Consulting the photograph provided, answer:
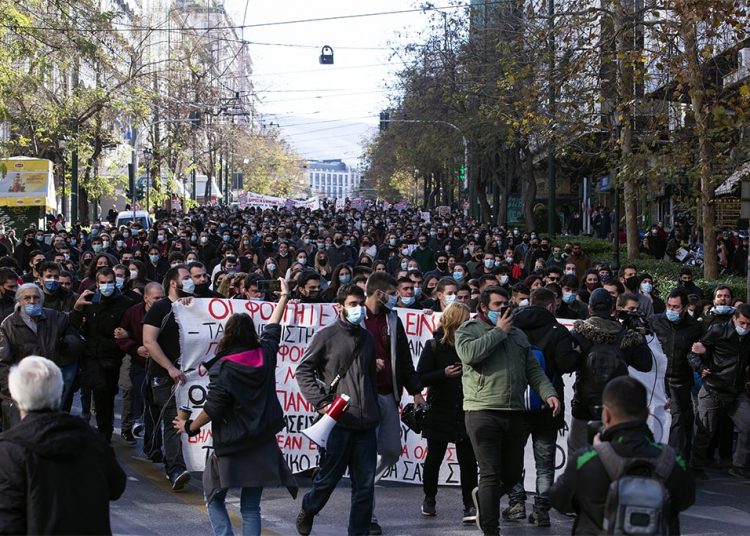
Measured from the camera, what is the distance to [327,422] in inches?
291

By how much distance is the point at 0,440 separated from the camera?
4.62 meters

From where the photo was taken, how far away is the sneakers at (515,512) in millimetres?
8508

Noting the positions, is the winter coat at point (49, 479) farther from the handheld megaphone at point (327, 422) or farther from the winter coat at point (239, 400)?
the handheld megaphone at point (327, 422)

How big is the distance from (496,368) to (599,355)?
3.44ft

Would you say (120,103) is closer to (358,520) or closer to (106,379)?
(106,379)

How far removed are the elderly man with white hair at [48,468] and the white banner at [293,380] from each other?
478cm

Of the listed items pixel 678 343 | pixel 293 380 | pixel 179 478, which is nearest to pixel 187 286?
pixel 293 380

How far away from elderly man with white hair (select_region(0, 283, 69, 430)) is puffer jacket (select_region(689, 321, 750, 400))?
17.3 feet

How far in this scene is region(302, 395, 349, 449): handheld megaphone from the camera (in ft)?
24.2

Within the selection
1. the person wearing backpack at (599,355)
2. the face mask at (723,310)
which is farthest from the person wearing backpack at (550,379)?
the face mask at (723,310)

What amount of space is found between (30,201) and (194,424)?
116 feet

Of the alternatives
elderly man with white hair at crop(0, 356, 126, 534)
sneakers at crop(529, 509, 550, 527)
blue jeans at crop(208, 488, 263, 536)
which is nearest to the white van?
sneakers at crop(529, 509, 550, 527)

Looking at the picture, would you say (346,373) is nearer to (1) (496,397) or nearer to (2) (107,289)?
(1) (496,397)

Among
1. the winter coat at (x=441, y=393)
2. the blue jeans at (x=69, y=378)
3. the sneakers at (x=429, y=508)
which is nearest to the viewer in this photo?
the winter coat at (x=441, y=393)
